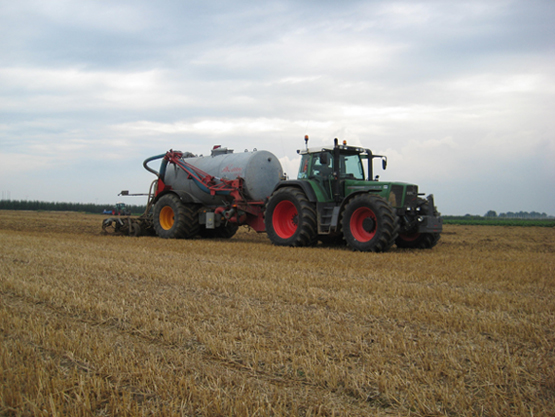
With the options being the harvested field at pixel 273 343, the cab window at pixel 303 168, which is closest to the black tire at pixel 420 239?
the cab window at pixel 303 168

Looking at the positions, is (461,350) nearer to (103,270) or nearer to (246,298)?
(246,298)

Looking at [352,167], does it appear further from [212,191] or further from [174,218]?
[174,218]

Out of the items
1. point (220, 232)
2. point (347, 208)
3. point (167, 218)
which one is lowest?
point (220, 232)

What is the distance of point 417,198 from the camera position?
1110 cm

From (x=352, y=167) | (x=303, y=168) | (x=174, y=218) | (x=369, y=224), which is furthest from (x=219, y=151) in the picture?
(x=369, y=224)

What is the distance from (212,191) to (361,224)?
15.9 feet

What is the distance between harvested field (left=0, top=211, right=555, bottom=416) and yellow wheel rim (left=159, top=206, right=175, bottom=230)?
7.61m

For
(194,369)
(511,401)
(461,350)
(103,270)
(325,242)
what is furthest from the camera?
(325,242)

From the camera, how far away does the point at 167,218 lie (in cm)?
1473

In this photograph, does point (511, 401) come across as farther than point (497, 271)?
No

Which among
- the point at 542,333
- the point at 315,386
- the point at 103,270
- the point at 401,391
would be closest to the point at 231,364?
the point at 315,386

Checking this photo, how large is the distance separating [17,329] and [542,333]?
425 cm

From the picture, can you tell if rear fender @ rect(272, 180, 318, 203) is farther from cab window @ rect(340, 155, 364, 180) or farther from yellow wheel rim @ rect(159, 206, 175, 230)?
yellow wheel rim @ rect(159, 206, 175, 230)

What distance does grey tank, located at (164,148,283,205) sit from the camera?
1306cm
